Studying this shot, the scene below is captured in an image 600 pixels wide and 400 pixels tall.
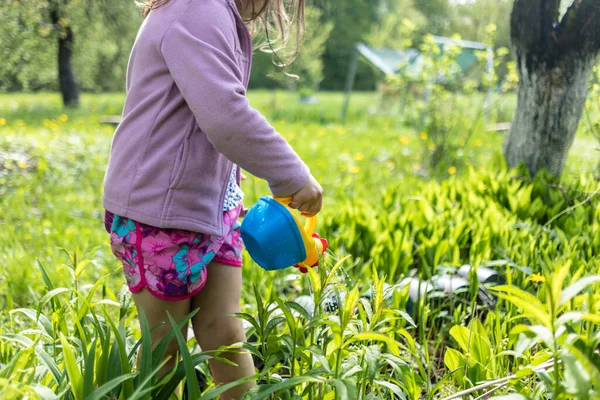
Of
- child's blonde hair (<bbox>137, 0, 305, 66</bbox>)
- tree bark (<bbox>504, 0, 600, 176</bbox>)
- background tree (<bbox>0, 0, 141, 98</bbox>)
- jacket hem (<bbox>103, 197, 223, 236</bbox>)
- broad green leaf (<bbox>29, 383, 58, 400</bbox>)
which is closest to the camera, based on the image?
broad green leaf (<bbox>29, 383, 58, 400</bbox>)

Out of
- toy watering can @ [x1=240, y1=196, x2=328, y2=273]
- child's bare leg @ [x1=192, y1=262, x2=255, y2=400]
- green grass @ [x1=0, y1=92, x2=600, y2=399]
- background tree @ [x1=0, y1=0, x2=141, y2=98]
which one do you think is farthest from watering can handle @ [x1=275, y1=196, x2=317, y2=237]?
background tree @ [x1=0, y1=0, x2=141, y2=98]

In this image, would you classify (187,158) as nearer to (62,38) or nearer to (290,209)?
(290,209)

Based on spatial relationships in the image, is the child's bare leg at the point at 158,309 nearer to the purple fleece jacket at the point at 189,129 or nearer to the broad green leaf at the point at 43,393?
the purple fleece jacket at the point at 189,129

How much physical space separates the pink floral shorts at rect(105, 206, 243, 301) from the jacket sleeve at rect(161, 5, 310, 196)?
0.24 metres

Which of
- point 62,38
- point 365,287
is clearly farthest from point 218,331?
point 62,38

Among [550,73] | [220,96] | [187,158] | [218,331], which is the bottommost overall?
[218,331]

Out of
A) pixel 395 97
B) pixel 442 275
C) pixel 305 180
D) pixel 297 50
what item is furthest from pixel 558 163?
pixel 395 97

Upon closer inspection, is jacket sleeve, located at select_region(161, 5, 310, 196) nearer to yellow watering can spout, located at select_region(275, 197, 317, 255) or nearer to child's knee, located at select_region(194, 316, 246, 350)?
yellow watering can spout, located at select_region(275, 197, 317, 255)

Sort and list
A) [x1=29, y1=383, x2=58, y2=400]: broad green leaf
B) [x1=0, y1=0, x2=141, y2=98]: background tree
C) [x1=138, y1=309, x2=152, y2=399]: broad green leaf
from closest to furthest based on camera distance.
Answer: [x1=29, y1=383, x2=58, y2=400]: broad green leaf → [x1=138, y1=309, x2=152, y2=399]: broad green leaf → [x1=0, y1=0, x2=141, y2=98]: background tree

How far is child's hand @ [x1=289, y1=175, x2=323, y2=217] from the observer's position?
50.5 inches

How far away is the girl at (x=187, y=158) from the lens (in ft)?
3.90

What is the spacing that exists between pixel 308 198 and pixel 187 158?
0.28 metres

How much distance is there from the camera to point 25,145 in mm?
4676

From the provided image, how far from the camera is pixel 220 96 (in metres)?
1.17
